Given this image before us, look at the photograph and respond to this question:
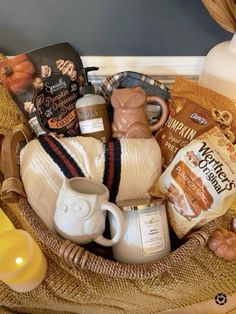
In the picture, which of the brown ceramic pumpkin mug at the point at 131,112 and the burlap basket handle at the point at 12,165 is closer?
the burlap basket handle at the point at 12,165

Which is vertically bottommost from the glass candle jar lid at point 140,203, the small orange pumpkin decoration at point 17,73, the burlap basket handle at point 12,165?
the glass candle jar lid at point 140,203

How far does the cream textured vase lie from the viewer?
0.89m

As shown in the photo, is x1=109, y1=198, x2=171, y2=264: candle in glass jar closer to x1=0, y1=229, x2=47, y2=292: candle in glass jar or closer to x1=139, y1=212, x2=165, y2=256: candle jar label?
x1=139, y1=212, x2=165, y2=256: candle jar label

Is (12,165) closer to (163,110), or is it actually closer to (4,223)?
(4,223)

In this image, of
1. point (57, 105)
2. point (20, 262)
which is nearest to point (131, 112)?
point (57, 105)

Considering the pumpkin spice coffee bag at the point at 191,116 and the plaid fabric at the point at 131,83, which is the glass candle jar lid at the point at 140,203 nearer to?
the pumpkin spice coffee bag at the point at 191,116

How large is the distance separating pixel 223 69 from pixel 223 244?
0.42 metres

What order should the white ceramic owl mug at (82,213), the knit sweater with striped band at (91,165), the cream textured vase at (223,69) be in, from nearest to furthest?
the white ceramic owl mug at (82,213), the knit sweater with striped band at (91,165), the cream textured vase at (223,69)

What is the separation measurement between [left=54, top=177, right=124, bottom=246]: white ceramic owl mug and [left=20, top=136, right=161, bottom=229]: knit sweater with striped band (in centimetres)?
6

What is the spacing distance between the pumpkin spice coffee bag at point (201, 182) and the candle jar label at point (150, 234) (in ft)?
0.22

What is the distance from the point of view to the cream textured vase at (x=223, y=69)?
892mm

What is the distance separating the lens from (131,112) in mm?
857

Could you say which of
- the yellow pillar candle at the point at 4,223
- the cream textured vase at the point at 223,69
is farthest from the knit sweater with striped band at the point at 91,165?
the cream textured vase at the point at 223,69

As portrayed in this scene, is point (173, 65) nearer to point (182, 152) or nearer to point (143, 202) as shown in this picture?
point (182, 152)
